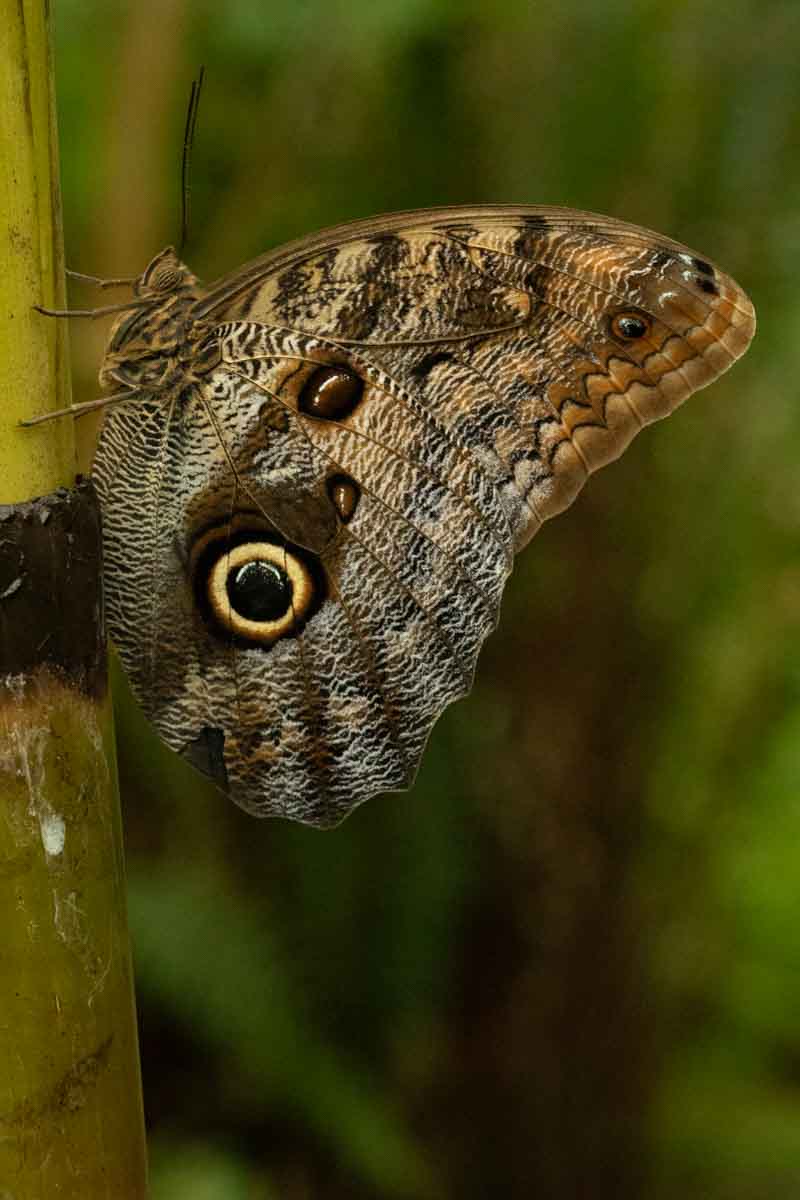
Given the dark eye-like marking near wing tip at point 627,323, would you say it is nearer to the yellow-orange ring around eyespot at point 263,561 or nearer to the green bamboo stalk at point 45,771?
the yellow-orange ring around eyespot at point 263,561

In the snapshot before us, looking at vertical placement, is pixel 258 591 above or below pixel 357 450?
below

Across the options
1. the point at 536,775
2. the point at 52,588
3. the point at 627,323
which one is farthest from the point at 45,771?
the point at 536,775

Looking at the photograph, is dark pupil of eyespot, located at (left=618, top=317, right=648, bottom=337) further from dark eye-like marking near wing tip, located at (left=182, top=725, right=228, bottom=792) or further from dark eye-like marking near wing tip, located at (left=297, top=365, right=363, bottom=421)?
dark eye-like marking near wing tip, located at (left=182, top=725, right=228, bottom=792)

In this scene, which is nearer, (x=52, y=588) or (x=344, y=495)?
(x=52, y=588)

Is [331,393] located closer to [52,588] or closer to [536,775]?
[52,588]

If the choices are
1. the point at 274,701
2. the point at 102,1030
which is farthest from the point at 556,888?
the point at 102,1030

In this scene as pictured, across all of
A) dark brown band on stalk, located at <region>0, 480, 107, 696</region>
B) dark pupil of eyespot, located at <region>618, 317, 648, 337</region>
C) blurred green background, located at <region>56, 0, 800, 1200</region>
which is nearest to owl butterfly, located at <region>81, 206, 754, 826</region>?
dark pupil of eyespot, located at <region>618, 317, 648, 337</region>

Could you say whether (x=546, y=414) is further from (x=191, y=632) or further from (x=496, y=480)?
(x=191, y=632)

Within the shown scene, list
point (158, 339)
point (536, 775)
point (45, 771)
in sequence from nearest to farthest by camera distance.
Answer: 1. point (45, 771)
2. point (158, 339)
3. point (536, 775)
